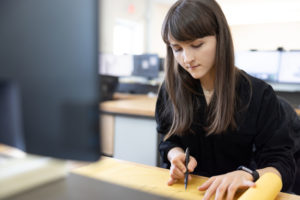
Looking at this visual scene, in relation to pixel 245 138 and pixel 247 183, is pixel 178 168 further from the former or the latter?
pixel 245 138

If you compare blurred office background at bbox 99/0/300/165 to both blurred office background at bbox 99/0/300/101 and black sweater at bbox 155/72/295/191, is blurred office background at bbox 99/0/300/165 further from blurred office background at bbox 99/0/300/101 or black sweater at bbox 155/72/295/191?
black sweater at bbox 155/72/295/191

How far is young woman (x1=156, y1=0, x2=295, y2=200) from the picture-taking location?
2.35 ft

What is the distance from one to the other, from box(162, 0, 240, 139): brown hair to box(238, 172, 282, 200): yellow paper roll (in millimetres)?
271

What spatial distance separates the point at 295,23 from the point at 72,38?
19.8ft

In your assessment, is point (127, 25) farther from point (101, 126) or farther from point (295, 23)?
point (101, 126)

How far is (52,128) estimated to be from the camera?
0.21 m

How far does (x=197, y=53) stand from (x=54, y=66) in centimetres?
59

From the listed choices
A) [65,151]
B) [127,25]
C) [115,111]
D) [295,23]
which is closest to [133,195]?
[65,151]

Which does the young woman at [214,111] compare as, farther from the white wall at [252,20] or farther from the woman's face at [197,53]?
the white wall at [252,20]

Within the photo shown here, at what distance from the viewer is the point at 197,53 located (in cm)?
75

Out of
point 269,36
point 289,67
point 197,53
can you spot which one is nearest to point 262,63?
point 289,67

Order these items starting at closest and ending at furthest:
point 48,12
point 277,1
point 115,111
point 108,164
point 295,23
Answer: point 48,12
point 108,164
point 115,111
point 277,1
point 295,23

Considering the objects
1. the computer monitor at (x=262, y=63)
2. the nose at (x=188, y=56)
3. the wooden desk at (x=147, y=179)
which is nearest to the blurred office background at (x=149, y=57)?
the computer monitor at (x=262, y=63)

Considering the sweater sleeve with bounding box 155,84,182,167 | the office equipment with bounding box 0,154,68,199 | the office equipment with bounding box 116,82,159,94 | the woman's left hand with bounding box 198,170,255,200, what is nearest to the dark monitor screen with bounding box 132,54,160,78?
the office equipment with bounding box 116,82,159,94
